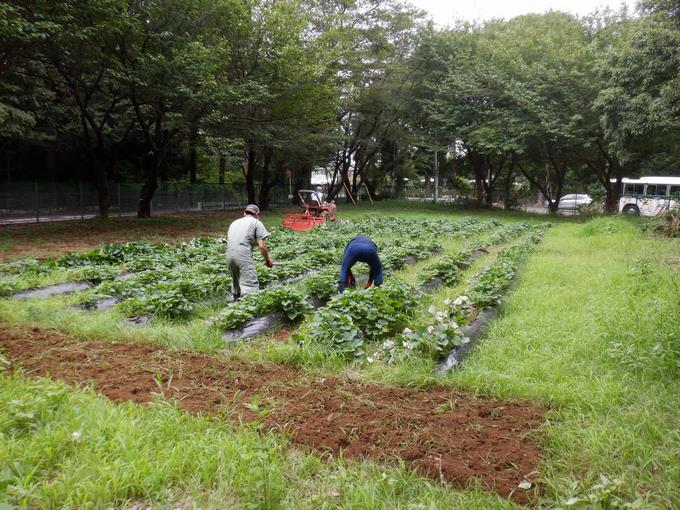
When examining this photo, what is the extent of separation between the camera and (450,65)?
28312mm

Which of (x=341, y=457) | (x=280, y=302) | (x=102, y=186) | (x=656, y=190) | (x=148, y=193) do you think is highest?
(x=656, y=190)

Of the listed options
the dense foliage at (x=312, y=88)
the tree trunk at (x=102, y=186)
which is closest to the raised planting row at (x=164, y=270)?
the dense foliage at (x=312, y=88)

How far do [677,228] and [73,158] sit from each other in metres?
27.6

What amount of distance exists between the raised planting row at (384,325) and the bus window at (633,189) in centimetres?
3114

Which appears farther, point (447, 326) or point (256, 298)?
point (256, 298)

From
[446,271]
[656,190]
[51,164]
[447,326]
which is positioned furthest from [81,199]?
[656,190]

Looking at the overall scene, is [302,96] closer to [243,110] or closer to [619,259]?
[243,110]

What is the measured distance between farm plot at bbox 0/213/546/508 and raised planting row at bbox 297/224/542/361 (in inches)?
0.6

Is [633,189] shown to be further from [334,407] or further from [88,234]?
[334,407]

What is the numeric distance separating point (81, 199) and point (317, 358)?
20925mm

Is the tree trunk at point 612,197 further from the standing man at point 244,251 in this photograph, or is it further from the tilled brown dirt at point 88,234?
the standing man at point 244,251

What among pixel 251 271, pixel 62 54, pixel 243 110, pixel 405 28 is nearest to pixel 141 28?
pixel 62 54

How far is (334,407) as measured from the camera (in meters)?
3.59

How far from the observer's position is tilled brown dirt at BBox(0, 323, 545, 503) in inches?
116
